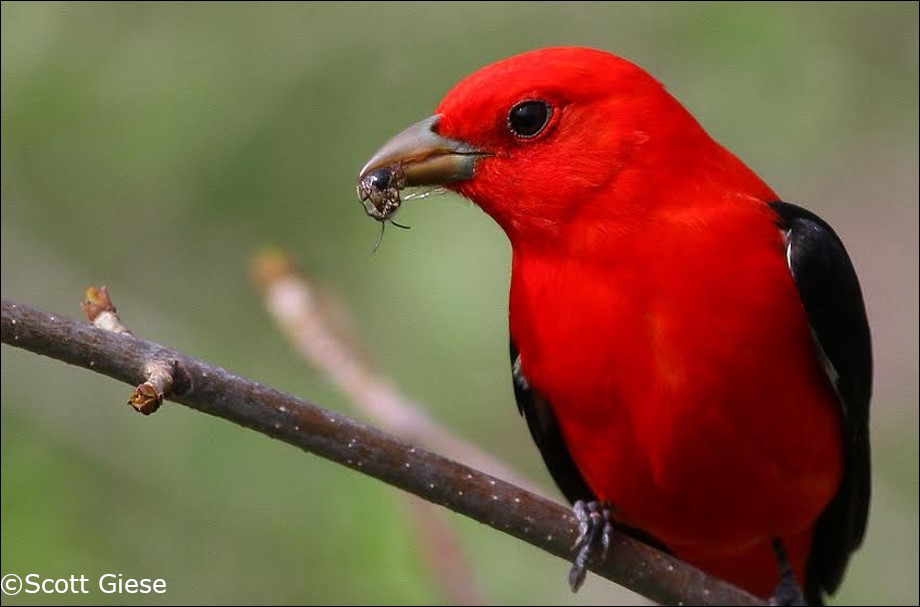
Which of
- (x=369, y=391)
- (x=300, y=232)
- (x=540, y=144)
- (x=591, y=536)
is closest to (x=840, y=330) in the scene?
(x=591, y=536)

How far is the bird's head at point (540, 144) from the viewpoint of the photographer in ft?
16.7

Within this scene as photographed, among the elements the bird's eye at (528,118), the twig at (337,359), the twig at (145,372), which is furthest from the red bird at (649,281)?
the twig at (145,372)

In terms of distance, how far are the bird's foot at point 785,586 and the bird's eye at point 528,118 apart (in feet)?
6.55

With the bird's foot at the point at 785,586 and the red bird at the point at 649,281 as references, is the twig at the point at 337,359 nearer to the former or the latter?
the red bird at the point at 649,281

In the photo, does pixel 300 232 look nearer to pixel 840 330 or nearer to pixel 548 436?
pixel 548 436

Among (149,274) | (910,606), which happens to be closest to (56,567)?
(149,274)

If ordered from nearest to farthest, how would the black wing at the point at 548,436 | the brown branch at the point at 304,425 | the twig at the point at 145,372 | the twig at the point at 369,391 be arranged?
1. the twig at the point at 145,372
2. the brown branch at the point at 304,425
3. the twig at the point at 369,391
4. the black wing at the point at 548,436

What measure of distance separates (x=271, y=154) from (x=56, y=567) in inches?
104

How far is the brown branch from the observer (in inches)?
148

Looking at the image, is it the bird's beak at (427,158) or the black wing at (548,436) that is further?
the black wing at (548,436)

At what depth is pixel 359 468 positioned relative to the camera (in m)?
4.14

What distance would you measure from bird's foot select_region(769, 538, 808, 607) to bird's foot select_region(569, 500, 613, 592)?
0.93m

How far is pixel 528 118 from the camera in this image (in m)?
5.14

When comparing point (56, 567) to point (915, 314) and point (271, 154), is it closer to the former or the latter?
point (271, 154)
